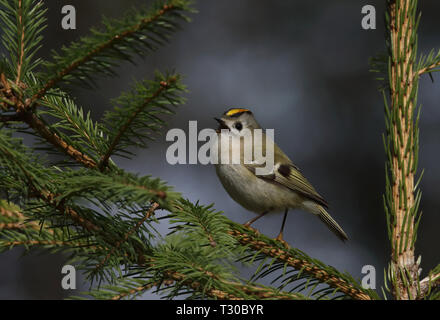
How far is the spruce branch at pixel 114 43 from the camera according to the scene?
2.61 ft

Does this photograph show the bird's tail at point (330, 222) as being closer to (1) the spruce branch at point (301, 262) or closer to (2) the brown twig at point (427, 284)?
(1) the spruce branch at point (301, 262)

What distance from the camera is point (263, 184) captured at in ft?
6.83

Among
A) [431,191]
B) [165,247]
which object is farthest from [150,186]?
[431,191]

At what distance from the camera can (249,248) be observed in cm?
137

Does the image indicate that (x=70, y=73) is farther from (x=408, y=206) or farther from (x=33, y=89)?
(x=408, y=206)

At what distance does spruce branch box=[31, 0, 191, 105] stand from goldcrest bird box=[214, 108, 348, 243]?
3.83 ft

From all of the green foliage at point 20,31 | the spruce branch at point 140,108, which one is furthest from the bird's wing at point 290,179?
the green foliage at point 20,31

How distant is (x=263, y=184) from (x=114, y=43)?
1.33 metres

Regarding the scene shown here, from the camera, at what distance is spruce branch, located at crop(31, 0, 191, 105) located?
796 millimetres

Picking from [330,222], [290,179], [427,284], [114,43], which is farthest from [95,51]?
[330,222]

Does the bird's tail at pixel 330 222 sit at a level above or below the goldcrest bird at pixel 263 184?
below

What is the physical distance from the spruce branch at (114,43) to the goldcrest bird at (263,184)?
1166 mm

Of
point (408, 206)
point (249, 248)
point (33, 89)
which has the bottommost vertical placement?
point (249, 248)
